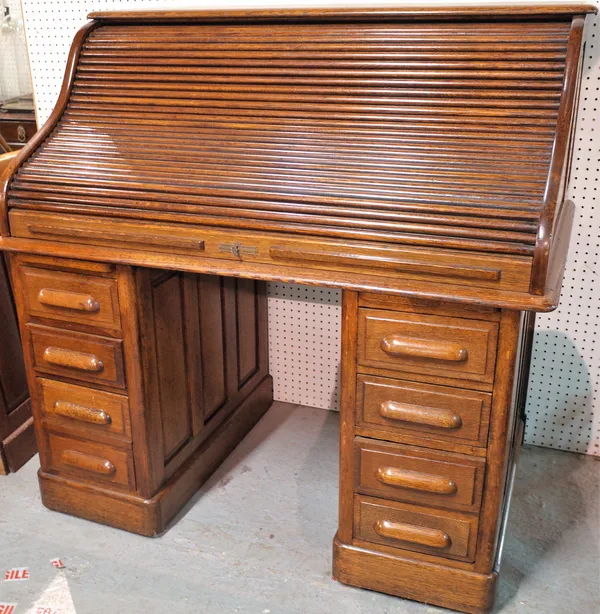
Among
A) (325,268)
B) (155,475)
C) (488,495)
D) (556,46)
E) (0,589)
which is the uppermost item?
(556,46)

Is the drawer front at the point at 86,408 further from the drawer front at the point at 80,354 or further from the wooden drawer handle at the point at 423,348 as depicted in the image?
the wooden drawer handle at the point at 423,348

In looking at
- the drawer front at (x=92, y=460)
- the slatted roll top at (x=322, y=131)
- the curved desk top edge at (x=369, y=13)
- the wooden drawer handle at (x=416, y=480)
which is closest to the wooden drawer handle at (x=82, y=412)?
the drawer front at (x=92, y=460)

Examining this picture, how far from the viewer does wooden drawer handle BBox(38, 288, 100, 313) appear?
6.77ft

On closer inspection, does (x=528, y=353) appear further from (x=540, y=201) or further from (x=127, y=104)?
(x=127, y=104)

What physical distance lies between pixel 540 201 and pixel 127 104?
1270 mm

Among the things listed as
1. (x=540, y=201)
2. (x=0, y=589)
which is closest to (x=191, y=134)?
(x=540, y=201)

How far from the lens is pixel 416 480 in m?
1.89

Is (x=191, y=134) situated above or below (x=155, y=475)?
above

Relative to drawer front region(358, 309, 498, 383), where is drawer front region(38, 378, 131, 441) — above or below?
below

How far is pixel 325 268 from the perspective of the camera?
5.83 ft

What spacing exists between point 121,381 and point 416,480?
3.07 feet

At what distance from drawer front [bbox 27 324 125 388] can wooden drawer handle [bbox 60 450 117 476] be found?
0.29 meters

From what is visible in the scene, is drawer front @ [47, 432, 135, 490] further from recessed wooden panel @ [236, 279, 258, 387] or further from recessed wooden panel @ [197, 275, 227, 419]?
recessed wooden panel @ [236, 279, 258, 387]

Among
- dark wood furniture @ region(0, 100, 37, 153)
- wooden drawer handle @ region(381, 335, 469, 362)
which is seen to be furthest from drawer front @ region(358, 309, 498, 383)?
dark wood furniture @ region(0, 100, 37, 153)
